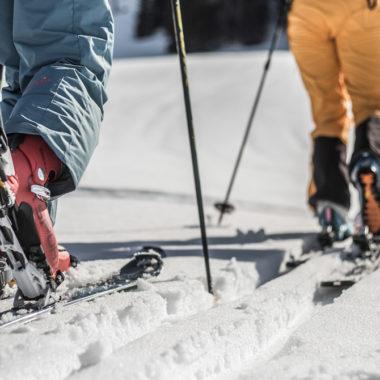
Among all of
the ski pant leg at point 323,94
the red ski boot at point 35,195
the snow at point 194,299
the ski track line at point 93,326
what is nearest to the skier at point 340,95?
the ski pant leg at point 323,94

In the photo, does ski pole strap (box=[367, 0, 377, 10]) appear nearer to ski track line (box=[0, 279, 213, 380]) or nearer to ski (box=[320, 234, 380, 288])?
ski (box=[320, 234, 380, 288])

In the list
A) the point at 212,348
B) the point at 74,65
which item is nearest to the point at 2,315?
the point at 212,348

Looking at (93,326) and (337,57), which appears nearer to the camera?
(93,326)

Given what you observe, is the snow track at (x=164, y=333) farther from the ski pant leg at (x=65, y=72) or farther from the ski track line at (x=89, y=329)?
the ski pant leg at (x=65, y=72)

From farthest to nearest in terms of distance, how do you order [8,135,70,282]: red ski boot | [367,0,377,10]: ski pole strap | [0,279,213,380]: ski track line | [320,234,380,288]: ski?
[367,0,377,10]: ski pole strap < [320,234,380,288]: ski < [8,135,70,282]: red ski boot < [0,279,213,380]: ski track line

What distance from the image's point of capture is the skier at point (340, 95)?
231cm

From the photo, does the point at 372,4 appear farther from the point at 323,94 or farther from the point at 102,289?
the point at 102,289

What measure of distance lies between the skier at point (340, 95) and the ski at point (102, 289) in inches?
37.1

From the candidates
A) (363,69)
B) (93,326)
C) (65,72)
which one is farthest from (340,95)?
(93,326)

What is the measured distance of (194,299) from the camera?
1.58m

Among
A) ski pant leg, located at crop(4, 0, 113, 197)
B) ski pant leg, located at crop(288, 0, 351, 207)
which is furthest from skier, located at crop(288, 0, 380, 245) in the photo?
ski pant leg, located at crop(4, 0, 113, 197)

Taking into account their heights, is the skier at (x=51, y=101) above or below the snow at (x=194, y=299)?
above

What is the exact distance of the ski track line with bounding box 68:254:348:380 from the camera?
3.47 feet

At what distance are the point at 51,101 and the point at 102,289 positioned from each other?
0.54 meters
